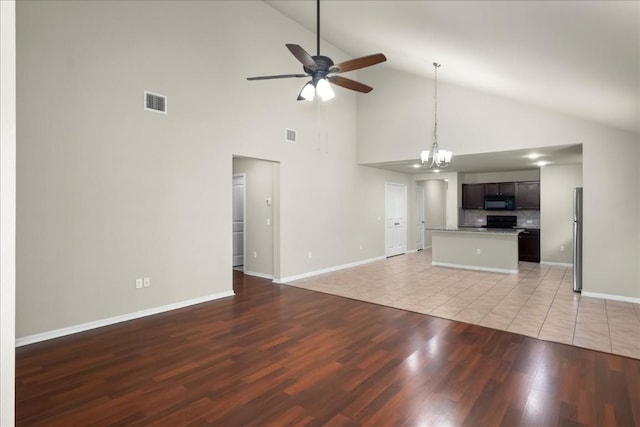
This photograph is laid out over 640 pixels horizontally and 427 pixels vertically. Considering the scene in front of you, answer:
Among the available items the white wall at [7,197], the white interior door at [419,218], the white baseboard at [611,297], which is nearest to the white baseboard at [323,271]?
the white interior door at [419,218]

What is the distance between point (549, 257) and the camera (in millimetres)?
8125

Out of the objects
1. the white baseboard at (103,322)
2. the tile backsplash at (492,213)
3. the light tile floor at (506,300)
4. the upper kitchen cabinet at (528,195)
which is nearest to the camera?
the white baseboard at (103,322)

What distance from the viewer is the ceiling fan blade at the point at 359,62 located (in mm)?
3143

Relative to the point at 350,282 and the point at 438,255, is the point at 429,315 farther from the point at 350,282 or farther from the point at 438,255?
the point at 438,255

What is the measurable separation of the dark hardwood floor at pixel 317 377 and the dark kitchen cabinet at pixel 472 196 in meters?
6.60

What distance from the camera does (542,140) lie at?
5617 mm

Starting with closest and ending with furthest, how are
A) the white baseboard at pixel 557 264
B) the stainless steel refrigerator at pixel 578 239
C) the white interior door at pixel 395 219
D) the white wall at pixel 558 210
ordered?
the stainless steel refrigerator at pixel 578 239 → the white wall at pixel 558 210 → the white baseboard at pixel 557 264 → the white interior door at pixel 395 219

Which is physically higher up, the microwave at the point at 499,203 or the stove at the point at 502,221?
the microwave at the point at 499,203

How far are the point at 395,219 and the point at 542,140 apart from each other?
4.53 meters

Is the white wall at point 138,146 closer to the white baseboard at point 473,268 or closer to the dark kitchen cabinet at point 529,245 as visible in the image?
the white baseboard at point 473,268

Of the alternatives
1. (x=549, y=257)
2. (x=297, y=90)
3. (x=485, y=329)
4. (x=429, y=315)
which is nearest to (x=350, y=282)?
(x=429, y=315)

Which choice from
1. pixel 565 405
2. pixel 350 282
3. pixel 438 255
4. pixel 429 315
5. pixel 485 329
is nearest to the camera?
pixel 565 405

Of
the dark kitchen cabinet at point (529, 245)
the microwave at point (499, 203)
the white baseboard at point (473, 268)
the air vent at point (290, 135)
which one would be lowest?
the white baseboard at point (473, 268)

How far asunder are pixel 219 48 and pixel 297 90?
→ 1.72 metres
